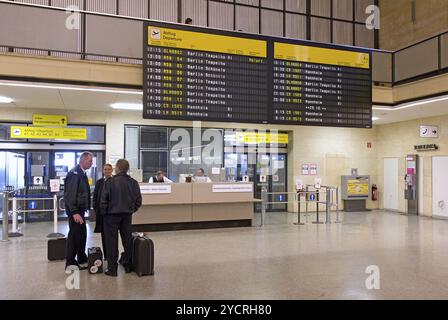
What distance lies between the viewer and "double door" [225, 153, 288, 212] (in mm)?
11992

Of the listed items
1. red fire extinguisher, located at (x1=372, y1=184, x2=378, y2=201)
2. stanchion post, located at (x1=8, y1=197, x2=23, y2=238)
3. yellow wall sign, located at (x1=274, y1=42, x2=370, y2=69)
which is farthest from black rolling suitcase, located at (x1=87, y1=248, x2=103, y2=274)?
red fire extinguisher, located at (x1=372, y1=184, x2=378, y2=201)

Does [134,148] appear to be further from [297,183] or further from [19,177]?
[297,183]

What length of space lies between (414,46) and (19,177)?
10153 mm

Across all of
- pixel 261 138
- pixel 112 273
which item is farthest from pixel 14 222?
pixel 261 138

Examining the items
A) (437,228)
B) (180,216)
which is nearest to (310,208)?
(437,228)

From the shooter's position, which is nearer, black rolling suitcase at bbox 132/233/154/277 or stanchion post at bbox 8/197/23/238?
black rolling suitcase at bbox 132/233/154/277

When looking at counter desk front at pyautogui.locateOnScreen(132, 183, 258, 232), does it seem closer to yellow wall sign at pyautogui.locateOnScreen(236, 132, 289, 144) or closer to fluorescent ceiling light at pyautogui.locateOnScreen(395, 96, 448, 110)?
yellow wall sign at pyautogui.locateOnScreen(236, 132, 289, 144)

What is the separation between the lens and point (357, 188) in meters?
12.8

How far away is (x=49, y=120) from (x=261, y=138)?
6029mm

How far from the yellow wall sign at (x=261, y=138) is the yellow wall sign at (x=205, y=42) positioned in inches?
217

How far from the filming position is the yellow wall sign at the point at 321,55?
6.74 metres

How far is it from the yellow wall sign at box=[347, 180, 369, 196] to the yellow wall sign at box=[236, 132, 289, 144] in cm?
250

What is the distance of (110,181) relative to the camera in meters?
5.07

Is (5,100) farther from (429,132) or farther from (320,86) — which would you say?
(429,132)
